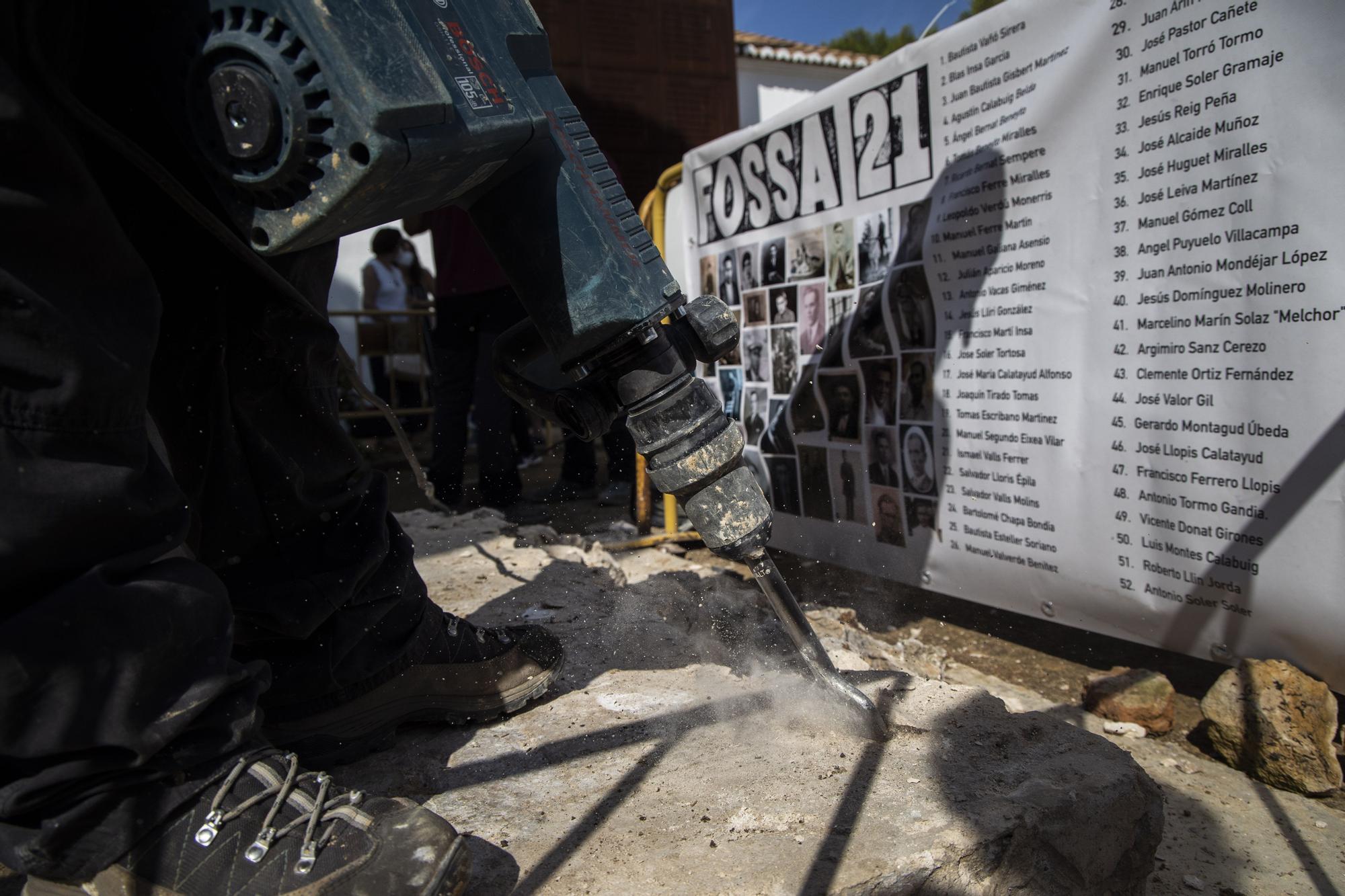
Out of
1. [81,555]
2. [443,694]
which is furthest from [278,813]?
[443,694]

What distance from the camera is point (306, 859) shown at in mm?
1028

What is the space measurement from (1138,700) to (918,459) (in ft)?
2.72

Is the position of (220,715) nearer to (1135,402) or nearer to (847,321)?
(1135,402)

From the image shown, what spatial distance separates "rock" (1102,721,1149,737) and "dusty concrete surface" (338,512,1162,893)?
0.60m

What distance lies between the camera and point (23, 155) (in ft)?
2.97

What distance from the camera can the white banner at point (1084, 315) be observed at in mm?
1746

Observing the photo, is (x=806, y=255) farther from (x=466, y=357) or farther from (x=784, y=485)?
(x=466, y=357)

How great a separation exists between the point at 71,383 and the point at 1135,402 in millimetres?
2035

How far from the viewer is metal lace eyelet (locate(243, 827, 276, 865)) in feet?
3.38

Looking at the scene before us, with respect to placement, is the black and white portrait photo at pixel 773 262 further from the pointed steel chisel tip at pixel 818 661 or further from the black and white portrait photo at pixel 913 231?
the pointed steel chisel tip at pixel 818 661

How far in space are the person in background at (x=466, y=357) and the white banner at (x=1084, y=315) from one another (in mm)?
1469

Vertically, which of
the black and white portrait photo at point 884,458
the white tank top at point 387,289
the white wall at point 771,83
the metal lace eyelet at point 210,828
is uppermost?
the white wall at point 771,83

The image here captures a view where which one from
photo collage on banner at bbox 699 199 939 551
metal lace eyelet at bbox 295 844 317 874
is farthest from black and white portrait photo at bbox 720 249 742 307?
metal lace eyelet at bbox 295 844 317 874

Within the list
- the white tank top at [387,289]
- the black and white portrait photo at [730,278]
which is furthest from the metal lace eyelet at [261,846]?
the white tank top at [387,289]
